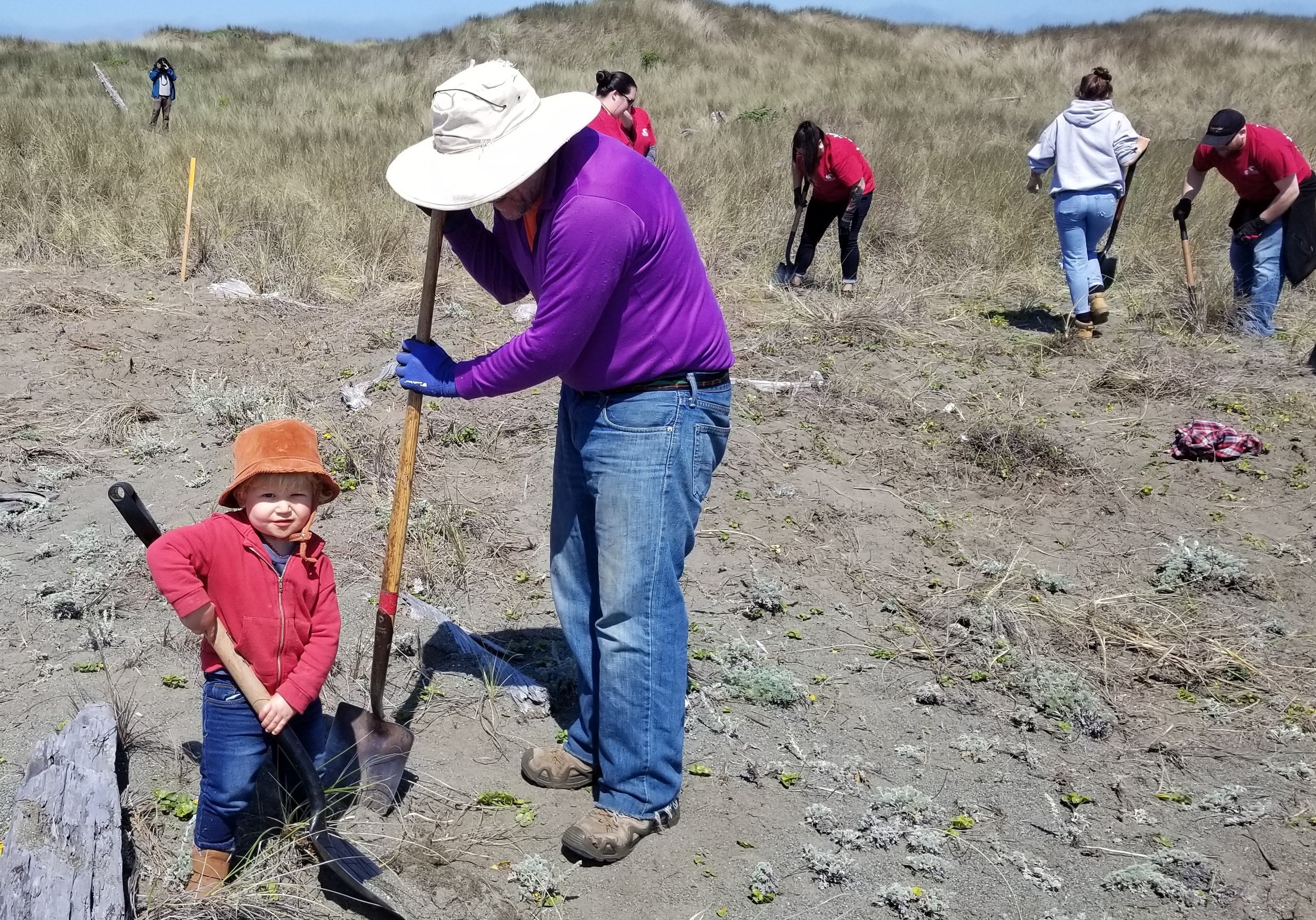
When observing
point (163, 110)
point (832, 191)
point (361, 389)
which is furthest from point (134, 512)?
point (163, 110)

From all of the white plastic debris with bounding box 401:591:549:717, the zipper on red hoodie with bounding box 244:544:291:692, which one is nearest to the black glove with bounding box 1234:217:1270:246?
the white plastic debris with bounding box 401:591:549:717

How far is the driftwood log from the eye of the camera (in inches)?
86.1

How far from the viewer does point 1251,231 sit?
766 centimetres

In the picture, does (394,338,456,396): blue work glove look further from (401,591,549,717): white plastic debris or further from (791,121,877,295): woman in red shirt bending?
(791,121,877,295): woman in red shirt bending

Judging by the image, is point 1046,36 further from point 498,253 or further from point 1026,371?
point 498,253

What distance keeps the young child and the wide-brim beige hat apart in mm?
666

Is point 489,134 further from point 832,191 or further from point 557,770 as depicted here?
point 832,191

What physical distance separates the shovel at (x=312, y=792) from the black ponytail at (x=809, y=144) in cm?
688

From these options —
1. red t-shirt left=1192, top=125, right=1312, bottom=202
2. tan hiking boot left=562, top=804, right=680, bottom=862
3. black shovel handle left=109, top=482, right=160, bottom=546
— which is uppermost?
red t-shirt left=1192, top=125, right=1312, bottom=202

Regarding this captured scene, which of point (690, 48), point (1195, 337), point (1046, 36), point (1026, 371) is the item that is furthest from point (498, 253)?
point (1046, 36)

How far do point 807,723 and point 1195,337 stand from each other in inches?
231

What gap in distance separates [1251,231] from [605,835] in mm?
6951

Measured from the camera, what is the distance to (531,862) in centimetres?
284

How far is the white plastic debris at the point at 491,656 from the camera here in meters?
3.61
